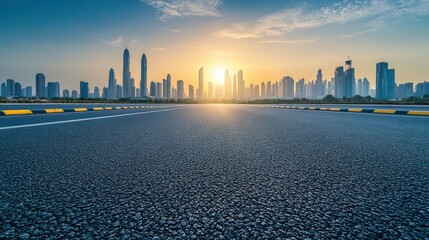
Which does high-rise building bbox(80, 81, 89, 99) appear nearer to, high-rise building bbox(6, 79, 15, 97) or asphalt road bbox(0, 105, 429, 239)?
high-rise building bbox(6, 79, 15, 97)

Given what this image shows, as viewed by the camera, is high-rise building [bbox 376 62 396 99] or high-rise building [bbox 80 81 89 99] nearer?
high-rise building [bbox 376 62 396 99]

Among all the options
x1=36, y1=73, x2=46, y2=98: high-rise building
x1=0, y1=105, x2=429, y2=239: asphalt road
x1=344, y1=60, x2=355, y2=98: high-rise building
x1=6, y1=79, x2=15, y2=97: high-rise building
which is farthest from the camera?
x1=36, y1=73, x2=46, y2=98: high-rise building

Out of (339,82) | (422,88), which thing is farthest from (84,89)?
(422,88)

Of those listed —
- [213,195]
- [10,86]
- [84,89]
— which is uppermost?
[10,86]

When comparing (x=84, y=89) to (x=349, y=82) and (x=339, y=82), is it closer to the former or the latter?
(x=339, y=82)

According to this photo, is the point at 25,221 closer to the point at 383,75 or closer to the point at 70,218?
the point at 70,218

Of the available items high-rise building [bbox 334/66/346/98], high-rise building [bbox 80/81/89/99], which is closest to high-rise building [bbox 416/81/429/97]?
high-rise building [bbox 334/66/346/98]

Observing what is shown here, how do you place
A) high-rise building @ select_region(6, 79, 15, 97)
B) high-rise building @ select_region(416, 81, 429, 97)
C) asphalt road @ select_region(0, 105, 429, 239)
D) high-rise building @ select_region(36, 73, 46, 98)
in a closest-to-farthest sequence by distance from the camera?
1. asphalt road @ select_region(0, 105, 429, 239)
2. high-rise building @ select_region(416, 81, 429, 97)
3. high-rise building @ select_region(6, 79, 15, 97)
4. high-rise building @ select_region(36, 73, 46, 98)

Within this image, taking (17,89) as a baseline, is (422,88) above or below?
below

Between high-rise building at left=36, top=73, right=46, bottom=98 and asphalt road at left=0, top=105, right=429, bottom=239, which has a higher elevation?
high-rise building at left=36, top=73, right=46, bottom=98

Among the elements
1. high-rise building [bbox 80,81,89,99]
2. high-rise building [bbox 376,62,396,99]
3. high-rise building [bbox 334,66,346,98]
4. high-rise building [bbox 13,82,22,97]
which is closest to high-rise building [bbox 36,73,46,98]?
high-rise building [bbox 13,82,22,97]

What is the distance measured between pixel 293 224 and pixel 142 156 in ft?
6.75

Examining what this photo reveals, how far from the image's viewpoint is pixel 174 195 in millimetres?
1732

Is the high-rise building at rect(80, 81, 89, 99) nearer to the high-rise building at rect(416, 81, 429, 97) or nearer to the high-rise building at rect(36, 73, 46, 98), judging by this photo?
the high-rise building at rect(36, 73, 46, 98)
